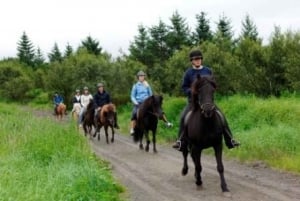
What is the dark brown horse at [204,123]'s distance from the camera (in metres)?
9.18

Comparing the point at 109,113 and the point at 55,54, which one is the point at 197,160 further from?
the point at 55,54

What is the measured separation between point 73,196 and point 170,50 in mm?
47376

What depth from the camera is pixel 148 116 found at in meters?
16.8

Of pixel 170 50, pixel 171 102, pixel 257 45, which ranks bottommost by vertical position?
pixel 171 102

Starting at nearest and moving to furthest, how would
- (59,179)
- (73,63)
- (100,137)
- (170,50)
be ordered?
1. (59,179)
2. (100,137)
3. (73,63)
4. (170,50)

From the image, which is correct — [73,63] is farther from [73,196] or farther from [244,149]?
[73,196]

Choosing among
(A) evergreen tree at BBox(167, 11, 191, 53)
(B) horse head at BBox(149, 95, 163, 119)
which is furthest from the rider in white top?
(A) evergreen tree at BBox(167, 11, 191, 53)

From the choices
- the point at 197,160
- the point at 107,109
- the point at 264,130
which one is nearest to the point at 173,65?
the point at 107,109

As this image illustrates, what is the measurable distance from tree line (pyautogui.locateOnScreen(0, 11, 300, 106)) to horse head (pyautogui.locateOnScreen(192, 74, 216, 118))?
11983mm

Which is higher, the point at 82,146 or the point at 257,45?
the point at 257,45

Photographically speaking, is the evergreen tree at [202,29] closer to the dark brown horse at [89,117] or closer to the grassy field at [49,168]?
the dark brown horse at [89,117]

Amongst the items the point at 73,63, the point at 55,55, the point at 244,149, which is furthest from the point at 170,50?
the point at 244,149

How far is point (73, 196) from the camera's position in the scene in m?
7.78

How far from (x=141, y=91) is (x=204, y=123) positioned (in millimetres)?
7689
